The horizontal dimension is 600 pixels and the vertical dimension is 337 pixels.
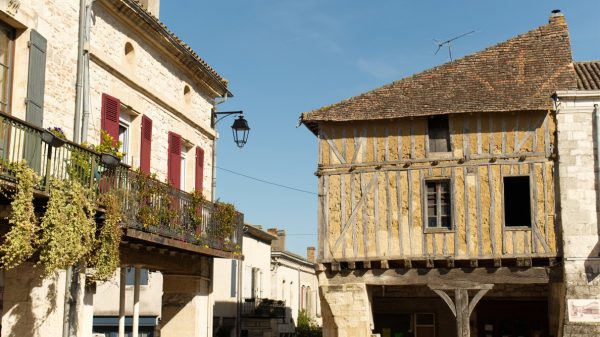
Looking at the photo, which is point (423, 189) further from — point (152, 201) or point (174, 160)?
point (152, 201)

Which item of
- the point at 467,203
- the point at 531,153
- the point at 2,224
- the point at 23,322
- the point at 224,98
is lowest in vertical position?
the point at 23,322

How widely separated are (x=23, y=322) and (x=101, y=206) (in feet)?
6.07

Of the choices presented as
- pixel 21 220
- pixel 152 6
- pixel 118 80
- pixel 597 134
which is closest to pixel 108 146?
pixel 118 80

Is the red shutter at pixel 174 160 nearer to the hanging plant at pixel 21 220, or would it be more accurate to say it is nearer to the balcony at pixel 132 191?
the balcony at pixel 132 191

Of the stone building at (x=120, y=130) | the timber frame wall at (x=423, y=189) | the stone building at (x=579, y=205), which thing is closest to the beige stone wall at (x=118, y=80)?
the stone building at (x=120, y=130)

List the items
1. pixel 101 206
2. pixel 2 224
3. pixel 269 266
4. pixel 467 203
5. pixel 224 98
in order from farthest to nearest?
pixel 269 266 < pixel 224 98 < pixel 467 203 < pixel 101 206 < pixel 2 224

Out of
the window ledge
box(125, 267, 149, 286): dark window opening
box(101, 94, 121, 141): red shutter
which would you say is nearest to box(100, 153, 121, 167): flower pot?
box(101, 94, 121, 141): red shutter

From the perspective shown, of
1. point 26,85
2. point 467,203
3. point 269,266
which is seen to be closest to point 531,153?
point 467,203

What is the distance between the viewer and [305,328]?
33.6 metres

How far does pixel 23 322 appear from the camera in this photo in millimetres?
10508

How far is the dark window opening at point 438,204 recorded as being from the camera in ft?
57.9

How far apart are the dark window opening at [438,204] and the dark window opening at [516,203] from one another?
1334mm

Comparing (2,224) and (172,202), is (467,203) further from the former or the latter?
(2,224)

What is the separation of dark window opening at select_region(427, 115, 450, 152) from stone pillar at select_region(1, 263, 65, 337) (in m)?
9.93
